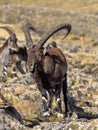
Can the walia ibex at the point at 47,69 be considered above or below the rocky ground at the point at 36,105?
above

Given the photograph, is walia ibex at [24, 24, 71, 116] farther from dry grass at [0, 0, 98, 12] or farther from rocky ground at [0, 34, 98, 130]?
dry grass at [0, 0, 98, 12]

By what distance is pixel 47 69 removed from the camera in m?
16.9

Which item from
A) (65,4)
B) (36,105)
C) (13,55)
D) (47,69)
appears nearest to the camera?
(47,69)

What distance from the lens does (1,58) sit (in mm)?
28594

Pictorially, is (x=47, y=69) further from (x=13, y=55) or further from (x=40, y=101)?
(x=13, y=55)

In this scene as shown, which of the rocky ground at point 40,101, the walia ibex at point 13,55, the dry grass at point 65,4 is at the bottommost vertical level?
the rocky ground at point 40,101

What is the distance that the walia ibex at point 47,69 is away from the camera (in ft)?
53.1

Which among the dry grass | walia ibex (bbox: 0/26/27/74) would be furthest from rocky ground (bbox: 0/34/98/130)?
the dry grass

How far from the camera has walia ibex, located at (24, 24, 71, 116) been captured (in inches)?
637

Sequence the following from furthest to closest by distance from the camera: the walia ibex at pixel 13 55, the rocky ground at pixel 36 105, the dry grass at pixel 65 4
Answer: the dry grass at pixel 65 4, the walia ibex at pixel 13 55, the rocky ground at pixel 36 105

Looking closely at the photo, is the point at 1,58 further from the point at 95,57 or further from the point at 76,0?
the point at 76,0

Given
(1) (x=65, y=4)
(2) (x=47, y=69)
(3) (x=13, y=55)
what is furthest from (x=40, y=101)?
(1) (x=65, y=4)

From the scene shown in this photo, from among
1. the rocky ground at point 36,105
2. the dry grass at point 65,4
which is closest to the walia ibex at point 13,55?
the rocky ground at point 36,105

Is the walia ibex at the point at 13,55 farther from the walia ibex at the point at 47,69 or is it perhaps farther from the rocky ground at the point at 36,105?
→ the walia ibex at the point at 47,69
